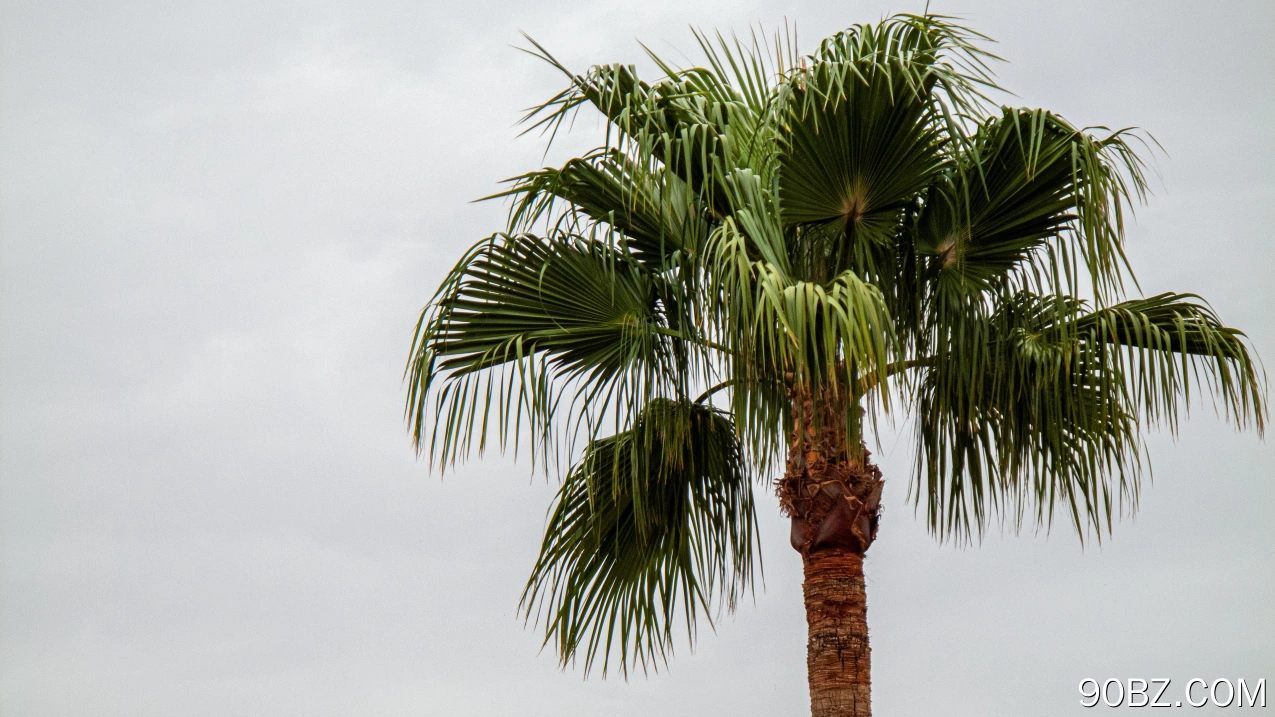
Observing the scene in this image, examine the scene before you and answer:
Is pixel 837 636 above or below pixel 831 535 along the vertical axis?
below

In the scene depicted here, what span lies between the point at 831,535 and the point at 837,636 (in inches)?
17.9

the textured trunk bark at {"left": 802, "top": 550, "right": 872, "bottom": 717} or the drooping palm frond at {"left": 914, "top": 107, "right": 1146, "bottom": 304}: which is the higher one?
the drooping palm frond at {"left": 914, "top": 107, "right": 1146, "bottom": 304}

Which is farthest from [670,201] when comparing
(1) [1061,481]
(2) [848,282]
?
(1) [1061,481]

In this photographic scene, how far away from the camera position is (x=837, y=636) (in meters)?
5.90

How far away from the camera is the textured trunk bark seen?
229 inches

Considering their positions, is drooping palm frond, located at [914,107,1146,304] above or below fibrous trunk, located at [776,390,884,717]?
above

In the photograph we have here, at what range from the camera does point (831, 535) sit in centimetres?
598

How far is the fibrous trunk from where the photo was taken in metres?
5.86

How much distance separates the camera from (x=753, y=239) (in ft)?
18.1

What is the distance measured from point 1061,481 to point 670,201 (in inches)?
88.7

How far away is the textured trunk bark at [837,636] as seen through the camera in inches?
229

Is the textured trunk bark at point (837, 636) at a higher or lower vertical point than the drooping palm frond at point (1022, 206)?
lower

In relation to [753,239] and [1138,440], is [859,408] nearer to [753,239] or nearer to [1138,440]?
[753,239]

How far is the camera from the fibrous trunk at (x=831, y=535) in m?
5.86
